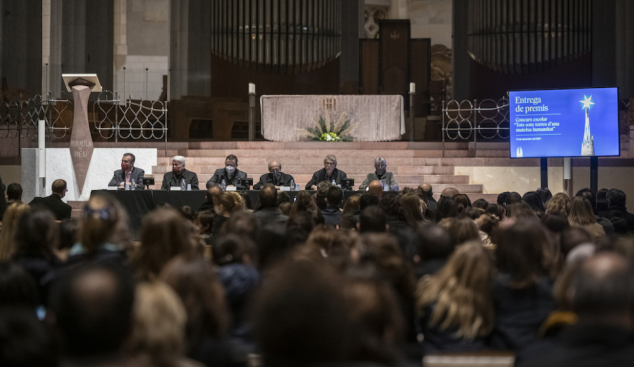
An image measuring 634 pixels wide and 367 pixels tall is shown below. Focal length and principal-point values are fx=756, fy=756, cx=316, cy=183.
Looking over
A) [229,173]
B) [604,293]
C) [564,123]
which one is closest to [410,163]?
[564,123]

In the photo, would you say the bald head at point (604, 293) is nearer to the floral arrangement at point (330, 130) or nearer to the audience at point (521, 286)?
the audience at point (521, 286)

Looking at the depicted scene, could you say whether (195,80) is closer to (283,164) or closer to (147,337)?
(283,164)

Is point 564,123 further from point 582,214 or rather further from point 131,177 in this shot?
point 131,177

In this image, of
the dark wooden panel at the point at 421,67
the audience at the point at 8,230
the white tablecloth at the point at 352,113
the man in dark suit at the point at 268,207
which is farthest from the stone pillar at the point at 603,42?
the audience at the point at 8,230

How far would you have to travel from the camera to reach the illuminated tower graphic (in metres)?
9.66

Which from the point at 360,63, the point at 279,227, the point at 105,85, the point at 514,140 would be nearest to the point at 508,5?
the point at 360,63

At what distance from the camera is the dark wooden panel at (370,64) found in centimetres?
1558

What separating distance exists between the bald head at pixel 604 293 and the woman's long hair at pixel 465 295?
3.67 ft

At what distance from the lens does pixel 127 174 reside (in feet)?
32.0

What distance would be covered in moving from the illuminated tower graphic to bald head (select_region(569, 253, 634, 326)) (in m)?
8.24

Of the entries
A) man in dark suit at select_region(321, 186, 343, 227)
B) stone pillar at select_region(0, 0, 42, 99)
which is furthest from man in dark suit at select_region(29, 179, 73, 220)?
stone pillar at select_region(0, 0, 42, 99)

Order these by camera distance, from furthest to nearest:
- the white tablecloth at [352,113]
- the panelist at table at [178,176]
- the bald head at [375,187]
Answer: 1. the white tablecloth at [352,113]
2. the panelist at table at [178,176]
3. the bald head at [375,187]

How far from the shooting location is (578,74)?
15.4 metres

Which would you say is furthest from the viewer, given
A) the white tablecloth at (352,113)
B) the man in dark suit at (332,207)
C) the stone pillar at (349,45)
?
the stone pillar at (349,45)
